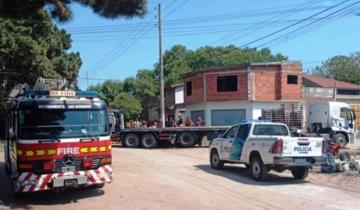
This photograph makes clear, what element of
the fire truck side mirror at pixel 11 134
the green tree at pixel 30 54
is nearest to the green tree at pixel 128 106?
the green tree at pixel 30 54

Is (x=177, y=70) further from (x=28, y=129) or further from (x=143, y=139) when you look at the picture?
(x=28, y=129)

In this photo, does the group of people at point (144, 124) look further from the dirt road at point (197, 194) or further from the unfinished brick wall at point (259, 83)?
the dirt road at point (197, 194)

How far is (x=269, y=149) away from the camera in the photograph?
16.2 metres

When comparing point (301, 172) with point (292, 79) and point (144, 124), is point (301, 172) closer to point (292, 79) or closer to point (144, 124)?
point (292, 79)

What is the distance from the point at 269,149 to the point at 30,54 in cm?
2836

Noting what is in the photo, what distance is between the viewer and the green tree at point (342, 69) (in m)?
85.7

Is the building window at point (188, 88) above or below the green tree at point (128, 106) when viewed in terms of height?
above

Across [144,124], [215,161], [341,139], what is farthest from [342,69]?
[215,161]

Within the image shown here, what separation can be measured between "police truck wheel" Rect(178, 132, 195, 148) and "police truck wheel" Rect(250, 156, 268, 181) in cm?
1671

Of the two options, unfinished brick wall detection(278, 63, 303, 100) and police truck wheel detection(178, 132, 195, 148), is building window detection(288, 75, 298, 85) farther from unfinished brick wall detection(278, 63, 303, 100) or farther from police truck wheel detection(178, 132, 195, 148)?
police truck wheel detection(178, 132, 195, 148)

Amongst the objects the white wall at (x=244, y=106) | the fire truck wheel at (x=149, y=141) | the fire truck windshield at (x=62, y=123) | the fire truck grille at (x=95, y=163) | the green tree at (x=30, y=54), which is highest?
the green tree at (x=30, y=54)

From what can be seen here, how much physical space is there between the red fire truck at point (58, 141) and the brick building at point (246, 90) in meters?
30.6

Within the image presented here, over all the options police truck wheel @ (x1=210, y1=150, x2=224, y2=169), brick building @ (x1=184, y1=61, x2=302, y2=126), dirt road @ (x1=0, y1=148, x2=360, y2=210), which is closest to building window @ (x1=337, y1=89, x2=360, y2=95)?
Answer: brick building @ (x1=184, y1=61, x2=302, y2=126)

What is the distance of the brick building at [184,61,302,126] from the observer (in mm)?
43281
